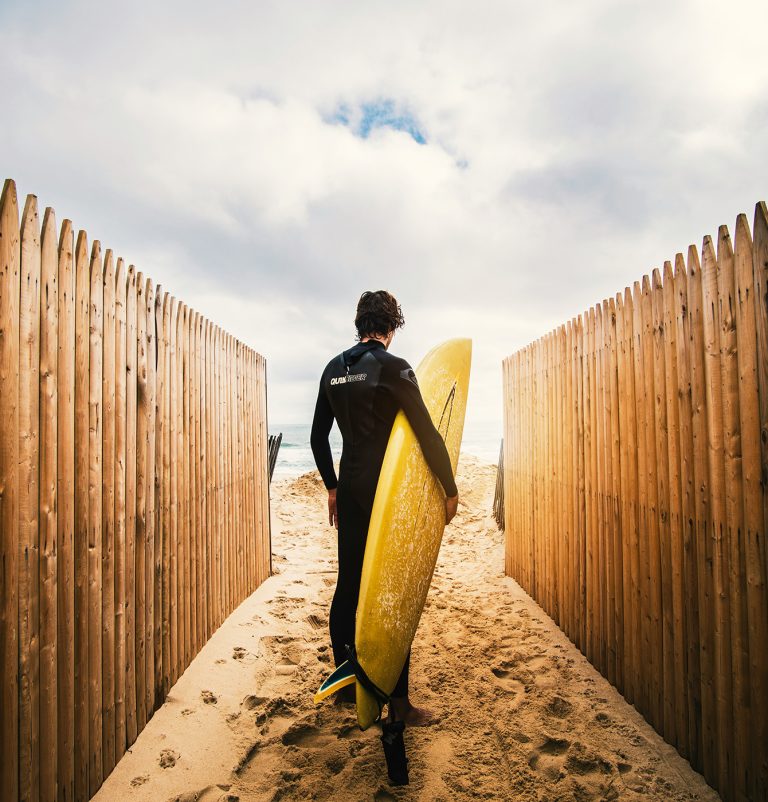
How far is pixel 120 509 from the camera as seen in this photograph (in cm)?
230

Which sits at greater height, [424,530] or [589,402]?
[589,402]

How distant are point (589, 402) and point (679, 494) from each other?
1.09 meters

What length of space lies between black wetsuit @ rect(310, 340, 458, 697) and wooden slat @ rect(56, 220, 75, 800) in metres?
A: 1.13

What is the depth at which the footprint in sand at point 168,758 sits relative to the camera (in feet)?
7.27

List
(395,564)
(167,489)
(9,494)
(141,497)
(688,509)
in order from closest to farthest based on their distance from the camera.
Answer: (9,494) → (688,509) → (395,564) → (141,497) → (167,489)

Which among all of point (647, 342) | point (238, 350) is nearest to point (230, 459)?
point (238, 350)

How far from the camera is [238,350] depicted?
14.6 feet

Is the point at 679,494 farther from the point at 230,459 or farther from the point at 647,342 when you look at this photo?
the point at 230,459

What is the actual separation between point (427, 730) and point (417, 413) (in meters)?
1.61

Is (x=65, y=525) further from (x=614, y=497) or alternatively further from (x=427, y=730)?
→ (x=614, y=497)

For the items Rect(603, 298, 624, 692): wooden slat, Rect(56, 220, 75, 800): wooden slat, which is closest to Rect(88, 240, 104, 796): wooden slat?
Rect(56, 220, 75, 800): wooden slat

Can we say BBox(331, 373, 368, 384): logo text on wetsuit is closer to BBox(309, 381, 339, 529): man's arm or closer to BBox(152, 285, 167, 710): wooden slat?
BBox(309, 381, 339, 529): man's arm

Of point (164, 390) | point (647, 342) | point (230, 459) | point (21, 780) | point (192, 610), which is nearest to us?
point (21, 780)

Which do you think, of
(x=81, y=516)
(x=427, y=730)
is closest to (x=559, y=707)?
(x=427, y=730)
